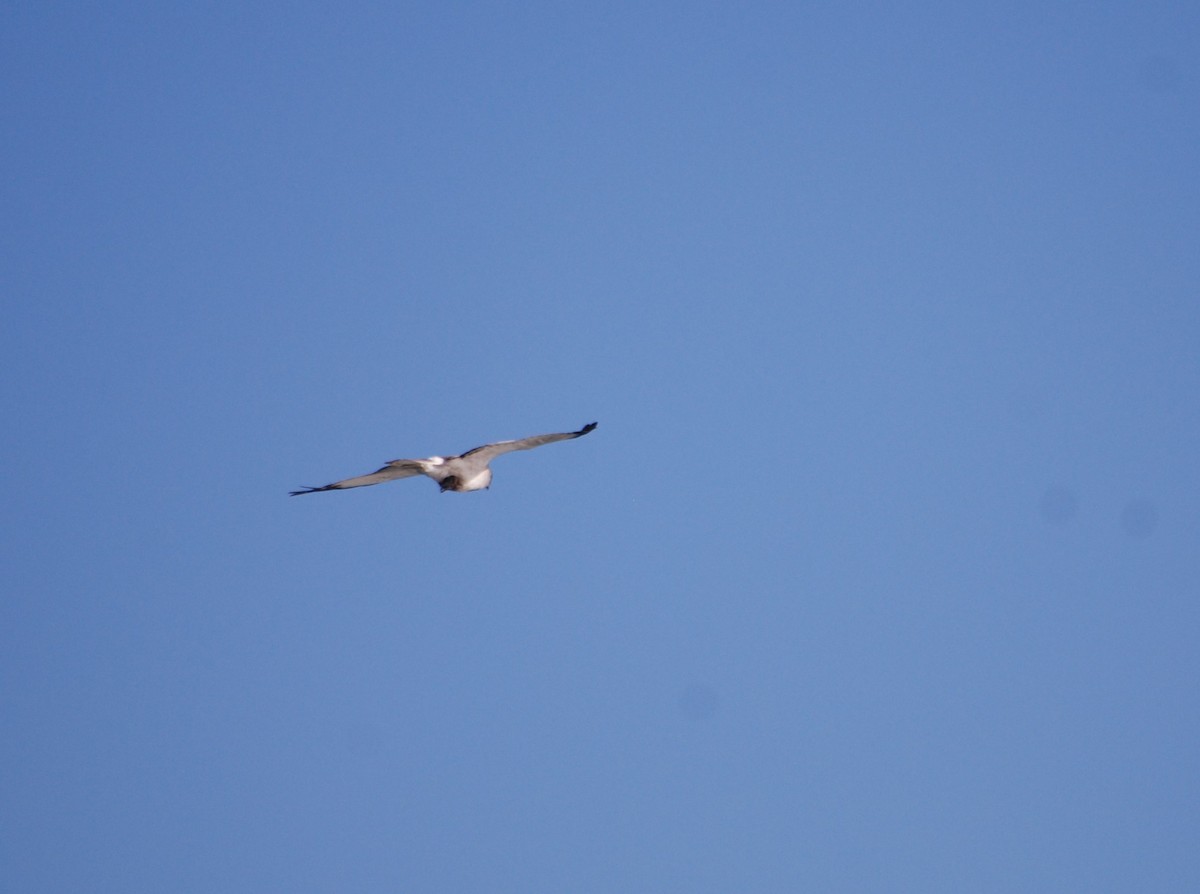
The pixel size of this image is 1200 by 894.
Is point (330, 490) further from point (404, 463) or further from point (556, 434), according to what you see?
point (556, 434)

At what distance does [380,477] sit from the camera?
28.1 metres

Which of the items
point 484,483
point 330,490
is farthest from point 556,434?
point 330,490

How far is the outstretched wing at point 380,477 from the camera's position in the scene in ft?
89.8

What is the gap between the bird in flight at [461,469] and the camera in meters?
27.6

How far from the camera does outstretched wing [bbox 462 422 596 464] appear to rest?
2775 cm

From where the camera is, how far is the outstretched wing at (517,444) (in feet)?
91.0

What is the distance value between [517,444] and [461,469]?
0.99 m

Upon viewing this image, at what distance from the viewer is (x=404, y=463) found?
87.8ft

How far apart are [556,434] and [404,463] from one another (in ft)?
8.67

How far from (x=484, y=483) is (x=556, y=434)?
142cm

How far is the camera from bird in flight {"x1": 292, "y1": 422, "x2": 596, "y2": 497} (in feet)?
90.5

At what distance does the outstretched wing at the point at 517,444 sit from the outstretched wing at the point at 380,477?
→ 0.93 m

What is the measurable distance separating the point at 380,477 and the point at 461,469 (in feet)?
4.56

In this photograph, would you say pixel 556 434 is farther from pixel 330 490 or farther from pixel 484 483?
pixel 330 490
